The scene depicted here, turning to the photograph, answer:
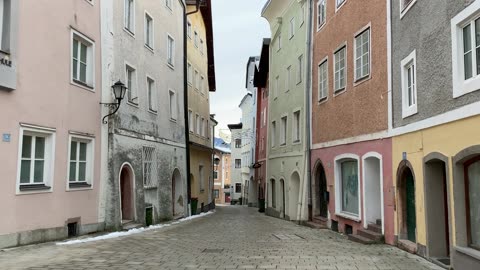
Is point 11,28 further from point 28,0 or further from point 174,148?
point 174,148

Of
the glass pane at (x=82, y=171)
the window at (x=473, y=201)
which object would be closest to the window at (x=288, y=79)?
the glass pane at (x=82, y=171)

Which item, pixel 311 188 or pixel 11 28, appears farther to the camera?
pixel 311 188

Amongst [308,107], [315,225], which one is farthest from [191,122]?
[315,225]

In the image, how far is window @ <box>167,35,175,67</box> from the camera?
883 inches

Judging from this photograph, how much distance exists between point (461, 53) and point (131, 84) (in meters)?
12.1

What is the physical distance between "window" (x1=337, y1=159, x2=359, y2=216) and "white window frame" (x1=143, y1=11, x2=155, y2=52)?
29.9 ft

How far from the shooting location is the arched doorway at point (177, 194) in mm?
23398

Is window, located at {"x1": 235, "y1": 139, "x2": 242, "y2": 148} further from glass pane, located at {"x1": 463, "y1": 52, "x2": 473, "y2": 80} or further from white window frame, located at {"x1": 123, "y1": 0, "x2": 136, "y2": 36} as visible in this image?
glass pane, located at {"x1": 463, "y1": 52, "x2": 473, "y2": 80}

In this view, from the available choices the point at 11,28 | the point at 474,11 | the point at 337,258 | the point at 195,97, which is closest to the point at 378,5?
the point at 474,11

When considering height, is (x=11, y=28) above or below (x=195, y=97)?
below

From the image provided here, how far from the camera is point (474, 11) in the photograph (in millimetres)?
7430

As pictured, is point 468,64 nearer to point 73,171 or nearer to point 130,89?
point 73,171

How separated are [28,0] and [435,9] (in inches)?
346

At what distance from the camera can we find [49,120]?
455 inches
